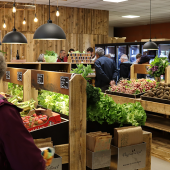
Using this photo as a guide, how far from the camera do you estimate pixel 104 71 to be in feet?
21.2

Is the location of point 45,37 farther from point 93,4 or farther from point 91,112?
point 93,4

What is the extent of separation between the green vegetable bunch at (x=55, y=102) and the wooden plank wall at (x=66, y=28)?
6639mm

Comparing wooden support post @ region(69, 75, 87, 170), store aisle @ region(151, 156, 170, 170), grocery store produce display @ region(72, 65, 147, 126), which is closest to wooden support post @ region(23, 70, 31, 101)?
grocery store produce display @ region(72, 65, 147, 126)

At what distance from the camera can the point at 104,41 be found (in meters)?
12.1

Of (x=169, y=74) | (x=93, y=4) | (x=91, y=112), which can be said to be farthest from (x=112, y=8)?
(x=91, y=112)

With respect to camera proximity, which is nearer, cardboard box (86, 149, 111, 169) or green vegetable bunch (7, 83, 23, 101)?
cardboard box (86, 149, 111, 169)

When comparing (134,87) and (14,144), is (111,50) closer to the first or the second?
(134,87)

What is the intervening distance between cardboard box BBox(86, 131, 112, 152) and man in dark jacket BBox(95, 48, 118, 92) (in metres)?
3.63

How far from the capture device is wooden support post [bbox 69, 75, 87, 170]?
8.81 ft

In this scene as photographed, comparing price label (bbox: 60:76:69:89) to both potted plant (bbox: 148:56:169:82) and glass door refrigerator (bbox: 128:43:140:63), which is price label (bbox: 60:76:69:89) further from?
glass door refrigerator (bbox: 128:43:140:63)

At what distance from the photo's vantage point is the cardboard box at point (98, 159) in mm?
2725

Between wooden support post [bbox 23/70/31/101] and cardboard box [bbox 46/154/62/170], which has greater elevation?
wooden support post [bbox 23/70/31/101]

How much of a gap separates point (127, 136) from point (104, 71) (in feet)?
12.1

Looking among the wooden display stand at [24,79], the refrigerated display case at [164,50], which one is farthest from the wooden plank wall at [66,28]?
the wooden display stand at [24,79]
